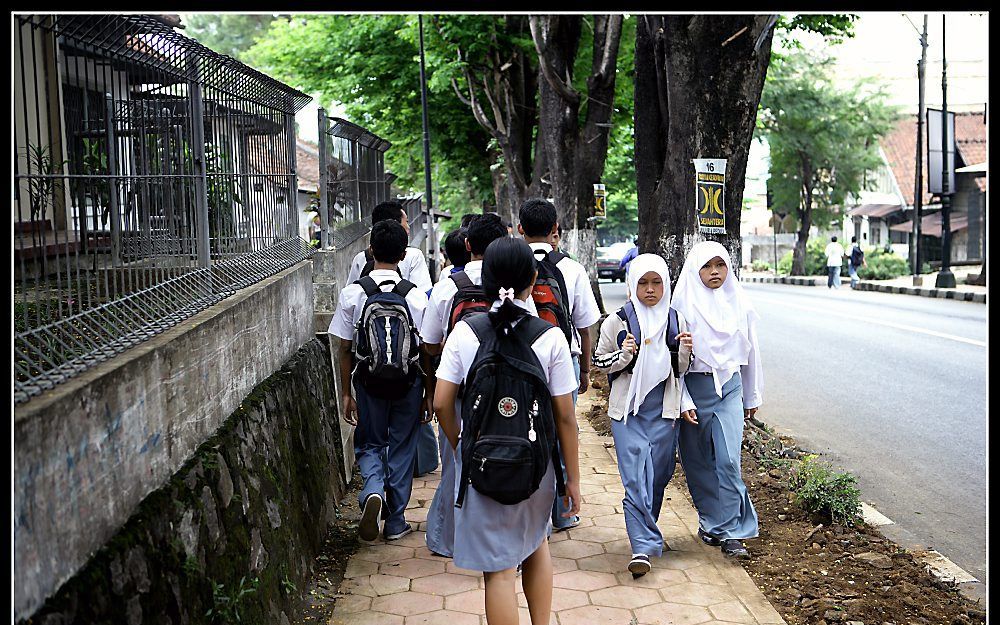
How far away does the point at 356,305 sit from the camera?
598 centimetres

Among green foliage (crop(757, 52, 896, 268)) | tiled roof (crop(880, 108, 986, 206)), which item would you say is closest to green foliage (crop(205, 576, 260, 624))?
tiled roof (crop(880, 108, 986, 206))

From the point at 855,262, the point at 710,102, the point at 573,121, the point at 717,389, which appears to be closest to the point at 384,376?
the point at 717,389

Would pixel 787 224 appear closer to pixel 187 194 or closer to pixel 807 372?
pixel 807 372

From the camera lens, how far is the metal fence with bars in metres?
3.60

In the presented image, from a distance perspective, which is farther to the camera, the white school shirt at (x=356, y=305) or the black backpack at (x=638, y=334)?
the white school shirt at (x=356, y=305)

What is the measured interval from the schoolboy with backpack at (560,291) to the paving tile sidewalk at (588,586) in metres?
0.28

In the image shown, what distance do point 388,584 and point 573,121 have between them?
40.8ft

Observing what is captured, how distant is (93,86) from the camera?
15.1 ft

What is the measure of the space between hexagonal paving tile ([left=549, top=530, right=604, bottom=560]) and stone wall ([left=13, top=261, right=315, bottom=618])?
2.00 meters

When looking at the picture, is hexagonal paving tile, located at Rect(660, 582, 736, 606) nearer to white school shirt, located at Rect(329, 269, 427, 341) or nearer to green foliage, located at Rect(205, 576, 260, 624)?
white school shirt, located at Rect(329, 269, 427, 341)

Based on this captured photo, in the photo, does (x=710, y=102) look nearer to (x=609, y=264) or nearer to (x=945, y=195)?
(x=945, y=195)

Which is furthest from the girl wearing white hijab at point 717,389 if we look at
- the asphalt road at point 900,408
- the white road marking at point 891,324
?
the white road marking at point 891,324

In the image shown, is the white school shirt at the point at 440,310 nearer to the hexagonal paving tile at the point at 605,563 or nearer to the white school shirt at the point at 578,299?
the white school shirt at the point at 578,299

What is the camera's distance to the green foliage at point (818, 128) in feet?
129
